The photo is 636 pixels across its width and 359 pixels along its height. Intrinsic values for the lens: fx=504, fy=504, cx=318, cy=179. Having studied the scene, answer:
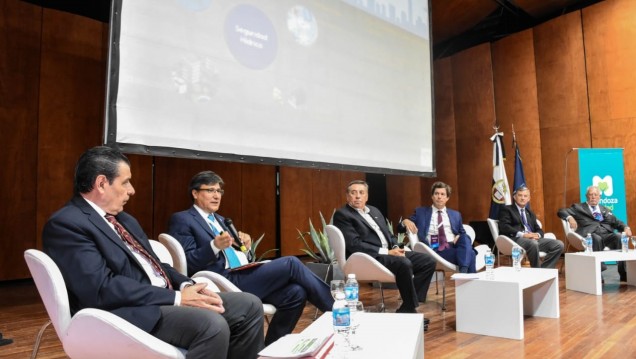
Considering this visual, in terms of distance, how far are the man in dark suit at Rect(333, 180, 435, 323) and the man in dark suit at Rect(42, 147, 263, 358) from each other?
1.82 meters

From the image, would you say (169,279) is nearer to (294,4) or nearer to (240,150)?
(240,150)

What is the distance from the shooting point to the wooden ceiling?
25.6 feet

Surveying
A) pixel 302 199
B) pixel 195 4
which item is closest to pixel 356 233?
pixel 195 4

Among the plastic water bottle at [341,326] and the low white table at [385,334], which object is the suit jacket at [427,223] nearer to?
the low white table at [385,334]

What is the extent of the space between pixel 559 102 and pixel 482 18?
2061 mm

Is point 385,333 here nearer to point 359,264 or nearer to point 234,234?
point 234,234

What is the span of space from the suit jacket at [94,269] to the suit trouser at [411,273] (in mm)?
2139

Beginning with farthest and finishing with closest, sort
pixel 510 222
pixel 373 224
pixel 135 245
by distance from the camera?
pixel 510 222
pixel 373 224
pixel 135 245

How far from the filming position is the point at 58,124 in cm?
599

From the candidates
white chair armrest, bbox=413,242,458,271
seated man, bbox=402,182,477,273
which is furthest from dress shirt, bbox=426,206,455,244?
white chair armrest, bbox=413,242,458,271

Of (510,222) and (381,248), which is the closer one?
(381,248)

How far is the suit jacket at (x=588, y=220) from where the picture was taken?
19.8 ft

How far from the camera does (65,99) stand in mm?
6043

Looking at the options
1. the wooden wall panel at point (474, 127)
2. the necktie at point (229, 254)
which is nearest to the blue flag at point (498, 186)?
the wooden wall panel at point (474, 127)
